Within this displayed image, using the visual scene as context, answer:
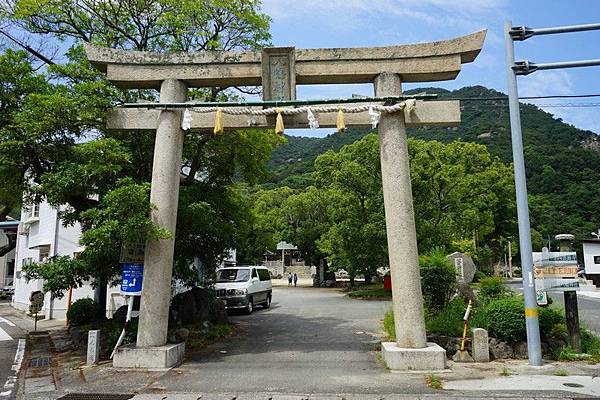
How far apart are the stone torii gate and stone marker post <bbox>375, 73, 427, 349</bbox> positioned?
2 centimetres

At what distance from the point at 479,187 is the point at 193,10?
77.4 feet

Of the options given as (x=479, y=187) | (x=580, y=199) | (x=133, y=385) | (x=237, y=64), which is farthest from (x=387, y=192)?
(x=580, y=199)

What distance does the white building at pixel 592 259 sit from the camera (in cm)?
3391

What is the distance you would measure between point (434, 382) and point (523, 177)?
191 inches

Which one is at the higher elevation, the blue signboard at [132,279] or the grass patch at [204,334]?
the blue signboard at [132,279]

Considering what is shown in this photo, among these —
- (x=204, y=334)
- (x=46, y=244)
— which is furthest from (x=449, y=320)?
(x=46, y=244)

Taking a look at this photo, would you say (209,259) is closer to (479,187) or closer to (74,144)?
(74,144)

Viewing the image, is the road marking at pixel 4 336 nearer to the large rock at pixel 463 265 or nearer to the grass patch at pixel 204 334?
the grass patch at pixel 204 334

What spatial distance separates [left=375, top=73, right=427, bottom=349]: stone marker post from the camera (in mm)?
9031

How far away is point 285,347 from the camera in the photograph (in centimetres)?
1127

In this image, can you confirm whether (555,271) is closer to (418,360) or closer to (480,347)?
(480,347)

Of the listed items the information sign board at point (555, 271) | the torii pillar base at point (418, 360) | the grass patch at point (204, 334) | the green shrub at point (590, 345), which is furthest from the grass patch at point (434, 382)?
the grass patch at point (204, 334)

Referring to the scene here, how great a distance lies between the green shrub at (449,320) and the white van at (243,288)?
9.20 meters

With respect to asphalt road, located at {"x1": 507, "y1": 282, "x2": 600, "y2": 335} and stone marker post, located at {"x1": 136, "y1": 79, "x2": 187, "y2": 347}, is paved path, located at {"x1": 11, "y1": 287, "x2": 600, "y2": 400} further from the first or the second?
asphalt road, located at {"x1": 507, "y1": 282, "x2": 600, "y2": 335}
